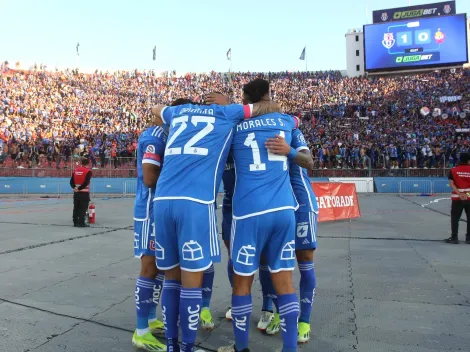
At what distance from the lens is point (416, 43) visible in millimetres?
44625

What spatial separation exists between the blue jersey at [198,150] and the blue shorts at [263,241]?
0.33 metres

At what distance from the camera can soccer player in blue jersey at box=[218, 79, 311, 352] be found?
281 centimetres

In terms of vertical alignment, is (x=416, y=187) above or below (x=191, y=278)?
below

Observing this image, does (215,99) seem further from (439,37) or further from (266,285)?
(439,37)

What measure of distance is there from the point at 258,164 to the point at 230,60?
159 feet

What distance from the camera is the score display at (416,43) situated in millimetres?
43250

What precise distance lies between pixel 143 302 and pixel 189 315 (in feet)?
2.35

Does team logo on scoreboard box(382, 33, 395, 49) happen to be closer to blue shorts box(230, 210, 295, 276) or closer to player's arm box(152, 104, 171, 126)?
player's arm box(152, 104, 171, 126)

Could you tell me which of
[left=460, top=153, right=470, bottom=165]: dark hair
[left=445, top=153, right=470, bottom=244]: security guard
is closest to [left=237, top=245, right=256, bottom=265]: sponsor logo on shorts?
[left=445, top=153, right=470, bottom=244]: security guard

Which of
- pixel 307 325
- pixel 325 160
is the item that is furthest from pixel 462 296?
pixel 325 160

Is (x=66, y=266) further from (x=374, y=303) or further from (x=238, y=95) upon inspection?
(x=238, y=95)

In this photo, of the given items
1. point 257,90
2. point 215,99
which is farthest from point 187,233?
point 257,90

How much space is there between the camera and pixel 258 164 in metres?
2.93

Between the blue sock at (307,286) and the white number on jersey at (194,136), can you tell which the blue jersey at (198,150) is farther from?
the blue sock at (307,286)
